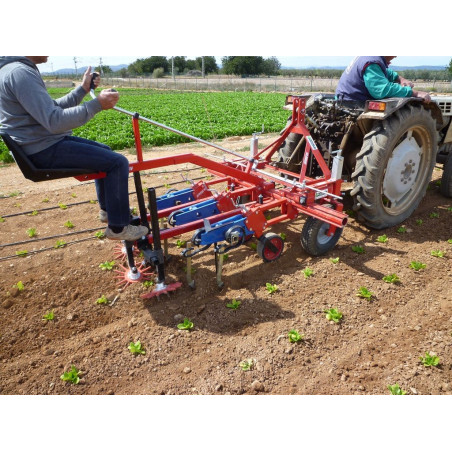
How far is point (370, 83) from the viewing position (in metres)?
4.65

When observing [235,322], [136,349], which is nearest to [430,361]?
[235,322]

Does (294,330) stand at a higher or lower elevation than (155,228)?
lower

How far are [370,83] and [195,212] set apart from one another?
276 centimetres

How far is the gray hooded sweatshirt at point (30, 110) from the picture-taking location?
8.41ft

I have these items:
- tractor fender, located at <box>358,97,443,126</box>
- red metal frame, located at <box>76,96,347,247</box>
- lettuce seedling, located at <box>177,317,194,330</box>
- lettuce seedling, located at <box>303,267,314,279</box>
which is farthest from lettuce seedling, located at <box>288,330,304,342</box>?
tractor fender, located at <box>358,97,443,126</box>

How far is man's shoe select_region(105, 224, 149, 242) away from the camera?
10.8ft

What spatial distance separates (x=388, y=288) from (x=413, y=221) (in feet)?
6.72

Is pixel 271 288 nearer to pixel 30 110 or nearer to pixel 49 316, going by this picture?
pixel 49 316

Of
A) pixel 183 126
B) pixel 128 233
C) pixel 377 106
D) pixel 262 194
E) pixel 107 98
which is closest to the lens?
pixel 107 98

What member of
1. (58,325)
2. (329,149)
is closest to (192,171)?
(329,149)

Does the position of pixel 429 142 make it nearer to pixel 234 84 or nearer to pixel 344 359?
pixel 344 359

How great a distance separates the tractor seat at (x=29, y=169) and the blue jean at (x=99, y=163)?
39 millimetres

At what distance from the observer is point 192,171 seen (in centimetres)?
820

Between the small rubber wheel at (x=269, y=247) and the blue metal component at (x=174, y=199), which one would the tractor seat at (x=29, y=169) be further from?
the small rubber wheel at (x=269, y=247)
